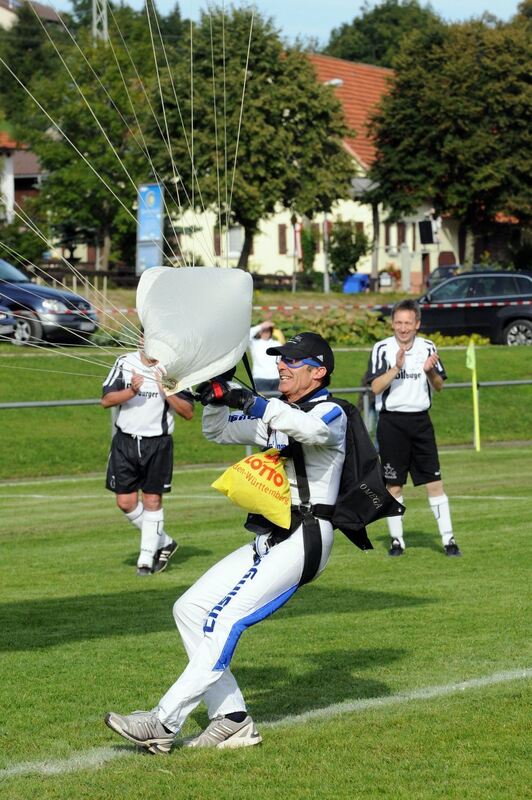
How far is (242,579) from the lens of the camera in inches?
249

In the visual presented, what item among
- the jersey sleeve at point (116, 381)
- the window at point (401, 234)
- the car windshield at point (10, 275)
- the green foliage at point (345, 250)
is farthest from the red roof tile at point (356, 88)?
the jersey sleeve at point (116, 381)

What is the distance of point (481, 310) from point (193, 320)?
91.6 ft

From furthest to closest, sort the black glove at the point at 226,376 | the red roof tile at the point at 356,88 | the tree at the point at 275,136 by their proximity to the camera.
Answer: the red roof tile at the point at 356,88 < the tree at the point at 275,136 < the black glove at the point at 226,376

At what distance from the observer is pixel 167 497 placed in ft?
58.3

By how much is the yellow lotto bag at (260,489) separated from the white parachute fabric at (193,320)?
468 mm

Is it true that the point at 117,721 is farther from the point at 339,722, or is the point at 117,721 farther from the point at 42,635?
the point at 42,635

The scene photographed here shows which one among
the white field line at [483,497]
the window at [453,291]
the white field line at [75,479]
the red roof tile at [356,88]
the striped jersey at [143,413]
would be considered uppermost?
the red roof tile at [356,88]

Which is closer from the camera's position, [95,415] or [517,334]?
[95,415]

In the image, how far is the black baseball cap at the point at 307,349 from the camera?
6.43 meters

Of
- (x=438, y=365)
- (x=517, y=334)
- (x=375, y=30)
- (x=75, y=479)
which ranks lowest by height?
(x=75, y=479)

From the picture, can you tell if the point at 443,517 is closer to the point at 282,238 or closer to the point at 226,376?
the point at 226,376

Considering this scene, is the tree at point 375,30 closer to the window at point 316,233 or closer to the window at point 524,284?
the window at point 316,233

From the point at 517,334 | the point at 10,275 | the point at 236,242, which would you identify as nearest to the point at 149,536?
the point at 10,275

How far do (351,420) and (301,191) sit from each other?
145ft
